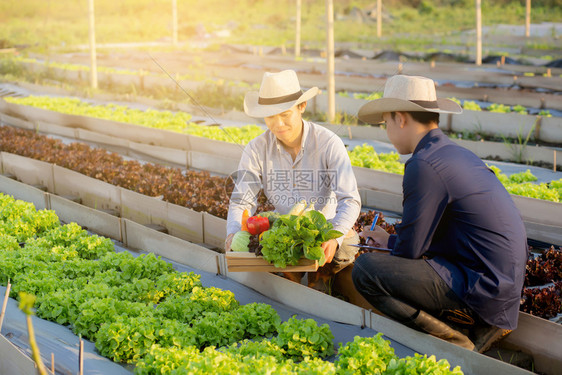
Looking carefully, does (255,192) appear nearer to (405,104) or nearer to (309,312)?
(309,312)

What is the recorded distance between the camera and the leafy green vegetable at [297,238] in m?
3.76

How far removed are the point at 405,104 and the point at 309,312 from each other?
59.8 inches

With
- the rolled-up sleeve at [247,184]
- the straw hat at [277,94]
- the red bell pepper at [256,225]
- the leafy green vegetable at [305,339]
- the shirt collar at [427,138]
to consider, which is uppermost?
the straw hat at [277,94]

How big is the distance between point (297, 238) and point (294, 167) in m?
0.81

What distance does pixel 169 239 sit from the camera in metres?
5.14

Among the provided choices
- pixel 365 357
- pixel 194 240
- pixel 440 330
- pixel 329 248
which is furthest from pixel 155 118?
pixel 365 357

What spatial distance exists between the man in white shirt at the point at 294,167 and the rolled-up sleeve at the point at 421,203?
813 millimetres

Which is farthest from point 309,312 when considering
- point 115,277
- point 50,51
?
point 50,51

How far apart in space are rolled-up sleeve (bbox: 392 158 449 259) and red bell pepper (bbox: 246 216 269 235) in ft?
3.64

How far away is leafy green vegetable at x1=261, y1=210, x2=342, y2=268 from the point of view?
3764 mm

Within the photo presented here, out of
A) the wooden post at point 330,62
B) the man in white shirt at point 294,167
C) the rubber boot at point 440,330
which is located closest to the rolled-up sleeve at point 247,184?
the man in white shirt at point 294,167

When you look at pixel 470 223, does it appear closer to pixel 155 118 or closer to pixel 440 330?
pixel 440 330

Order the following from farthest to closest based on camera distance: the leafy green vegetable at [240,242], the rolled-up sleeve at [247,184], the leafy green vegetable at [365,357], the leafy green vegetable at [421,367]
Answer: the rolled-up sleeve at [247,184], the leafy green vegetable at [240,242], the leafy green vegetable at [365,357], the leafy green vegetable at [421,367]

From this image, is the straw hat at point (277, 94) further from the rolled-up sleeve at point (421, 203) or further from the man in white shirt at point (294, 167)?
the rolled-up sleeve at point (421, 203)
